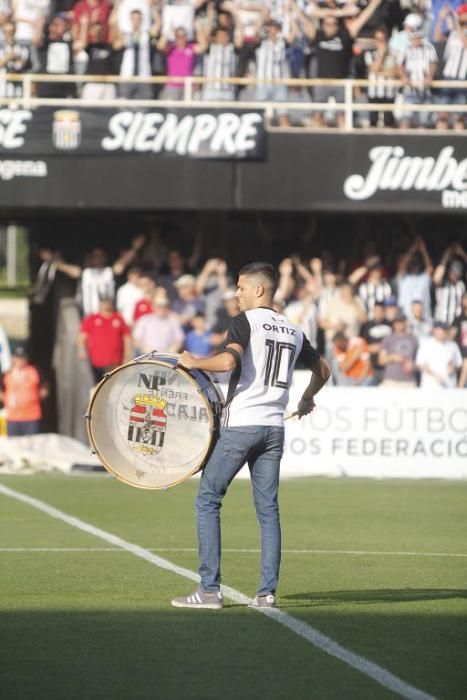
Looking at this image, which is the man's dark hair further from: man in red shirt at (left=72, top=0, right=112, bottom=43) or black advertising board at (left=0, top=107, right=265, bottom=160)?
man in red shirt at (left=72, top=0, right=112, bottom=43)

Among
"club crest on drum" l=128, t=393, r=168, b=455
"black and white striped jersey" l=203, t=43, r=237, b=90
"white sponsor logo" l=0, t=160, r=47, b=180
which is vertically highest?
"black and white striped jersey" l=203, t=43, r=237, b=90

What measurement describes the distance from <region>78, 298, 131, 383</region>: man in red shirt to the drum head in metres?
13.9

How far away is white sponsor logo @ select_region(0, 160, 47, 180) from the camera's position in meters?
23.1

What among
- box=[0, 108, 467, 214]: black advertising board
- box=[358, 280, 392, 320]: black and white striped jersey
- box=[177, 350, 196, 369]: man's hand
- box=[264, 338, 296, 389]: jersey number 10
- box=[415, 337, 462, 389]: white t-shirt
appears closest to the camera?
box=[177, 350, 196, 369]: man's hand

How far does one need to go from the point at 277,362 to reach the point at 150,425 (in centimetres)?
81

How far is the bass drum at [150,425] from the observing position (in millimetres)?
8382

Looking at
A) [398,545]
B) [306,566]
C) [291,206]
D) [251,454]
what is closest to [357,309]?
[291,206]

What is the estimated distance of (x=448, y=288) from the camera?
2373cm

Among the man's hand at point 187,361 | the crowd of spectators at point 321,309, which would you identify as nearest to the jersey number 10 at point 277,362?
the man's hand at point 187,361

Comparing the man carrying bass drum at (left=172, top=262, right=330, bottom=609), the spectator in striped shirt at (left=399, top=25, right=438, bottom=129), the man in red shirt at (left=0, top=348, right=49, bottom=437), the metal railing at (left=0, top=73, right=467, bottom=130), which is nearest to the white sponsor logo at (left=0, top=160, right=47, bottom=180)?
the metal railing at (left=0, top=73, right=467, bottom=130)

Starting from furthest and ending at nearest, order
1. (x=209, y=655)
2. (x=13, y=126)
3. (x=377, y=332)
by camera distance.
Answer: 1. (x=13, y=126)
2. (x=377, y=332)
3. (x=209, y=655)

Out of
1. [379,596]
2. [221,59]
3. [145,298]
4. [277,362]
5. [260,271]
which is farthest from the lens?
[221,59]

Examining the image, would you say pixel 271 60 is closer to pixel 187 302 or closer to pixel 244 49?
pixel 244 49

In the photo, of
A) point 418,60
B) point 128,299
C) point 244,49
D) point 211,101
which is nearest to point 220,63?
point 244,49
